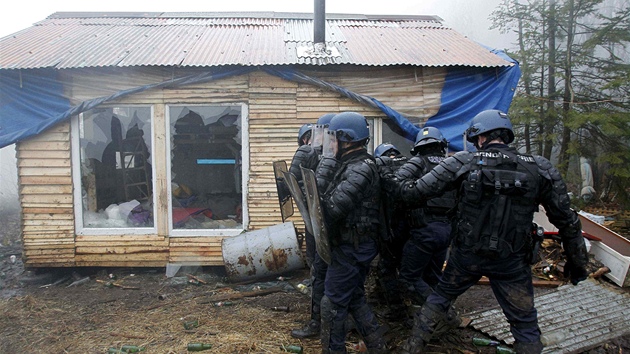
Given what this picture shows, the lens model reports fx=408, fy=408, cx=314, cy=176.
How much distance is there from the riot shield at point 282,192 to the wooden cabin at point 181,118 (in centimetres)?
74

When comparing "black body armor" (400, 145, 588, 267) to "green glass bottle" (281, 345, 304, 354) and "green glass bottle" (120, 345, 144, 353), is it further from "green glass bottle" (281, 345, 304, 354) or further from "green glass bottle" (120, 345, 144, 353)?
"green glass bottle" (120, 345, 144, 353)

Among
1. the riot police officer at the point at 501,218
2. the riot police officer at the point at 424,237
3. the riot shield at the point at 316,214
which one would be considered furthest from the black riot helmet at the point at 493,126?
the riot shield at the point at 316,214

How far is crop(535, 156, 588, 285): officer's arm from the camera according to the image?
3.14 metres

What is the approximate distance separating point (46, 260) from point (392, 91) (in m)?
5.89

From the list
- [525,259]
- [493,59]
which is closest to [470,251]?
[525,259]

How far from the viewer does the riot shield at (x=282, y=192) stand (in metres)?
5.25

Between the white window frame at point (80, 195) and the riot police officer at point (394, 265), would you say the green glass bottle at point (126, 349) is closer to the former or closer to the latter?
the white window frame at point (80, 195)

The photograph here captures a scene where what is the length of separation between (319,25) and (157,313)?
197 inches

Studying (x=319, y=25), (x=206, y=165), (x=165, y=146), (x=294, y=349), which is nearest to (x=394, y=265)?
(x=294, y=349)

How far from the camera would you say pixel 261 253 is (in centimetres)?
577

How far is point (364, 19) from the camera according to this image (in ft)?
29.5

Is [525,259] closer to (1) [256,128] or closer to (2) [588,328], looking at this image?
(2) [588,328]

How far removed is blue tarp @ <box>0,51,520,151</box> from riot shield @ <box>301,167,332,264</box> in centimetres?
303

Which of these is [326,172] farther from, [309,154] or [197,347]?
[197,347]
